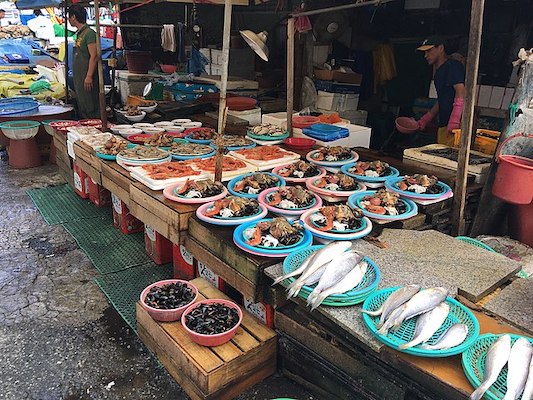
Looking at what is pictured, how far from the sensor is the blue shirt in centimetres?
599

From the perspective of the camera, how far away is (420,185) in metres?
4.10

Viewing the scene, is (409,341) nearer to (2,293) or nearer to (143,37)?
(2,293)

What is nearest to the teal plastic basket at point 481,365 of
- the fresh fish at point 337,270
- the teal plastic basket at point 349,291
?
the teal plastic basket at point 349,291

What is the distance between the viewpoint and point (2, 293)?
14.1ft

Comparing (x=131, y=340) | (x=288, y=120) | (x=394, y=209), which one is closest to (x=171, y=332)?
(x=131, y=340)

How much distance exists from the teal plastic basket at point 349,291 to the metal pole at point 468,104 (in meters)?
1.64

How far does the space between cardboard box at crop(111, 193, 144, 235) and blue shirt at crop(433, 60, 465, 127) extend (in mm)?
4747

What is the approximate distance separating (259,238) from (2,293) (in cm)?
292

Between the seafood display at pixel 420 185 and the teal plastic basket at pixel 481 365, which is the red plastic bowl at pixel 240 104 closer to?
the seafood display at pixel 420 185

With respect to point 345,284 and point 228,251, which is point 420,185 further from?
point 228,251

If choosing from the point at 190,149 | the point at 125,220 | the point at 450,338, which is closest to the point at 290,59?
the point at 190,149

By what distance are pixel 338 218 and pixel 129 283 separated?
7.90 feet

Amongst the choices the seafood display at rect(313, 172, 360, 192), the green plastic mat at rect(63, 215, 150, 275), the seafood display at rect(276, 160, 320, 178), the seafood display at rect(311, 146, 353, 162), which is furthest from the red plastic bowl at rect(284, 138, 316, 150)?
the green plastic mat at rect(63, 215, 150, 275)

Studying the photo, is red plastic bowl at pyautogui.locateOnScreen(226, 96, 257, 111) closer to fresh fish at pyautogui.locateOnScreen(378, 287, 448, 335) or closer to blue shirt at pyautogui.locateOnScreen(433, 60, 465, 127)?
blue shirt at pyautogui.locateOnScreen(433, 60, 465, 127)
